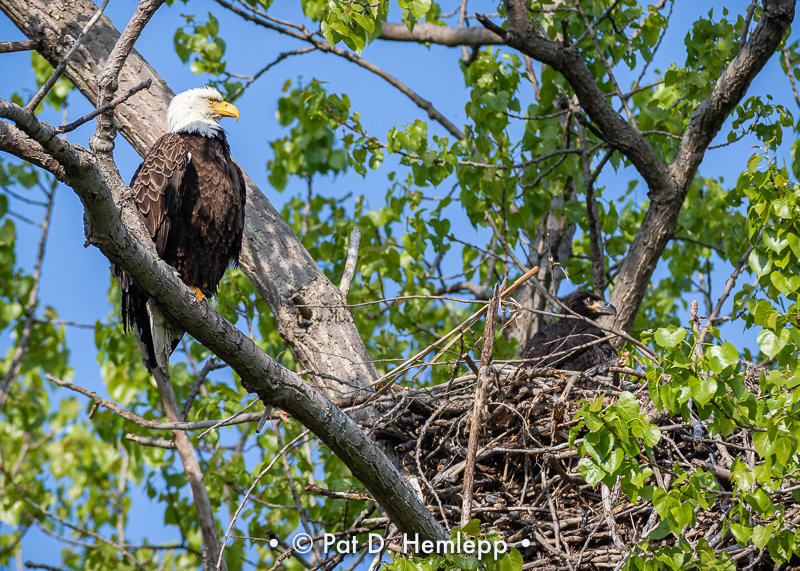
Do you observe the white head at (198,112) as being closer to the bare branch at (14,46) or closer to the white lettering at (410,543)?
the bare branch at (14,46)

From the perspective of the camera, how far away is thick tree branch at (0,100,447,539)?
2.19 metres

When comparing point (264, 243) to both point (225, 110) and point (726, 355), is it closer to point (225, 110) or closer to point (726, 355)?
point (225, 110)

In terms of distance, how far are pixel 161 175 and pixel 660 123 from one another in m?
3.35

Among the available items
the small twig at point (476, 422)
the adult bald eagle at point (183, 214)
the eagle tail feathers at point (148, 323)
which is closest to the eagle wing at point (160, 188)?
the adult bald eagle at point (183, 214)

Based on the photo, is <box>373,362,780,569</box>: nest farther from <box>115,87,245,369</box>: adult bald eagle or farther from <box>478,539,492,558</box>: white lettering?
<box>115,87,245,369</box>: adult bald eagle

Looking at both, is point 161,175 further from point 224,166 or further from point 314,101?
point 314,101

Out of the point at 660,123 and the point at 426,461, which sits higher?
the point at 660,123

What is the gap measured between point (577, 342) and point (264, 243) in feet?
6.45

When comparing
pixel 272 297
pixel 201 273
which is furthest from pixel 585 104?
pixel 201 273

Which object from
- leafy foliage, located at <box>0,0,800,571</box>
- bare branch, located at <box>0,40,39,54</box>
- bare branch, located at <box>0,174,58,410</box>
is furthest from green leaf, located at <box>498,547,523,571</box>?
bare branch, located at <box>0,174,58,410</box>

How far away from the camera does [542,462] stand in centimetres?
363

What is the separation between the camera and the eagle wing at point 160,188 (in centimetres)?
411

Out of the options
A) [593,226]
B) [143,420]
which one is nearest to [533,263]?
[593,226]

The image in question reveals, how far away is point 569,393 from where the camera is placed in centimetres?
373
